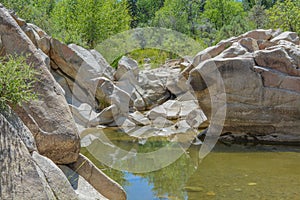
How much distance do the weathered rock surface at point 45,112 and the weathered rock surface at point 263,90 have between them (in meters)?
8.16

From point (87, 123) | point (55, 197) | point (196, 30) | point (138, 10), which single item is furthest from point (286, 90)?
point (138, 10)

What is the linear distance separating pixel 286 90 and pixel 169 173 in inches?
205

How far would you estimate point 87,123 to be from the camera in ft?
50.1

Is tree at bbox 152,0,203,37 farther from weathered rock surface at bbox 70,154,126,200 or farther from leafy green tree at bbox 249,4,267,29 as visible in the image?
weathered rock surface at bbox 70,154,126,200

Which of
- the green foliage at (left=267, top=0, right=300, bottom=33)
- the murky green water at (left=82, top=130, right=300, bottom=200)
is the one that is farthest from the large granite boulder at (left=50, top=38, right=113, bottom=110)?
the green foliage at (left=267, top=0, right=300, bottom=33)

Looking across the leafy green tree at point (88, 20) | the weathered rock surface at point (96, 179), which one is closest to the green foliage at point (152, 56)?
the leafy green tree at point (88, 20)

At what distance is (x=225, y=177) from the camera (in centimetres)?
807

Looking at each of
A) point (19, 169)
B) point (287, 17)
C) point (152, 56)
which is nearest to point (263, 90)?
point (19, 169)

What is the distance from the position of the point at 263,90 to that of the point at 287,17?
17.2m

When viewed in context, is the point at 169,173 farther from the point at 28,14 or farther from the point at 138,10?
the point at 138,10

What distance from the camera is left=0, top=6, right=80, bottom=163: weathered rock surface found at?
4047 mm

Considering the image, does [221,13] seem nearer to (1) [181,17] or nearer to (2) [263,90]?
(1) [181,17]

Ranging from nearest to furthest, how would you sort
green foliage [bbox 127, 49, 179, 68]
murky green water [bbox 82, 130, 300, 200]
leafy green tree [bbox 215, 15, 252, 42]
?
murky green water [bbox 82, 130, 300, 200], green foliage [bbox 127, 49, 179, 68], leafy green tree [bbox 215, 15, 252, 42]

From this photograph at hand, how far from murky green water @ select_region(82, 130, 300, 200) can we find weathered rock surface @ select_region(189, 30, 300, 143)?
2.79 ft
